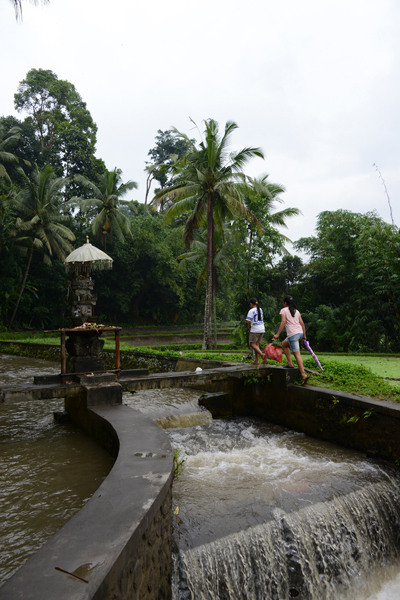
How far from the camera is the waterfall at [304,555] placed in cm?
345

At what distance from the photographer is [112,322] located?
1248 inches

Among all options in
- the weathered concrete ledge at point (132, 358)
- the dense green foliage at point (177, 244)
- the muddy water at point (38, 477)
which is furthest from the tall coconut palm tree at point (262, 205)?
the muddy water at point (38, 477)

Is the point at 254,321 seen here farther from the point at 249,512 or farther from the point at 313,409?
the point at 249,512

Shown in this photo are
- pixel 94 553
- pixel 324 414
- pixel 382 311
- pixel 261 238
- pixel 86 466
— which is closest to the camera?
pixel 94 553

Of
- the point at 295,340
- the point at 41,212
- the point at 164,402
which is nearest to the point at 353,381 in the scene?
the point at 295,340

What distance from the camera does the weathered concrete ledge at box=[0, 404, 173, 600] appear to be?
175 cm

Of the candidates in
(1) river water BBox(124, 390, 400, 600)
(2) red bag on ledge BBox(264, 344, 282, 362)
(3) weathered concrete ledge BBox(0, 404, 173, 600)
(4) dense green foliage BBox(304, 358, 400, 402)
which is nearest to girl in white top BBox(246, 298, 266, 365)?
(2) red bag on ledge BBox(264, 344, 282, 362)

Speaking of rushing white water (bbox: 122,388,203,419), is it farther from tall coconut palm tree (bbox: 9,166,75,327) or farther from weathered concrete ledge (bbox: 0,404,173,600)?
tall coconut palm tree (bbox: 9,166,75,327)

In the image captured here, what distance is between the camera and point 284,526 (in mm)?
4008

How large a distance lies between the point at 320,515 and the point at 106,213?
25721 mm

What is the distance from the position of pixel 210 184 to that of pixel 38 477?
14162mm

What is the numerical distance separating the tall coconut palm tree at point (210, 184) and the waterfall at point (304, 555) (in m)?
12.2

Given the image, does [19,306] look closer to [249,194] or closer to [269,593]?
[249,194]

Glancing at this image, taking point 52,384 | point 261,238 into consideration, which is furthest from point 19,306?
point 52,384
